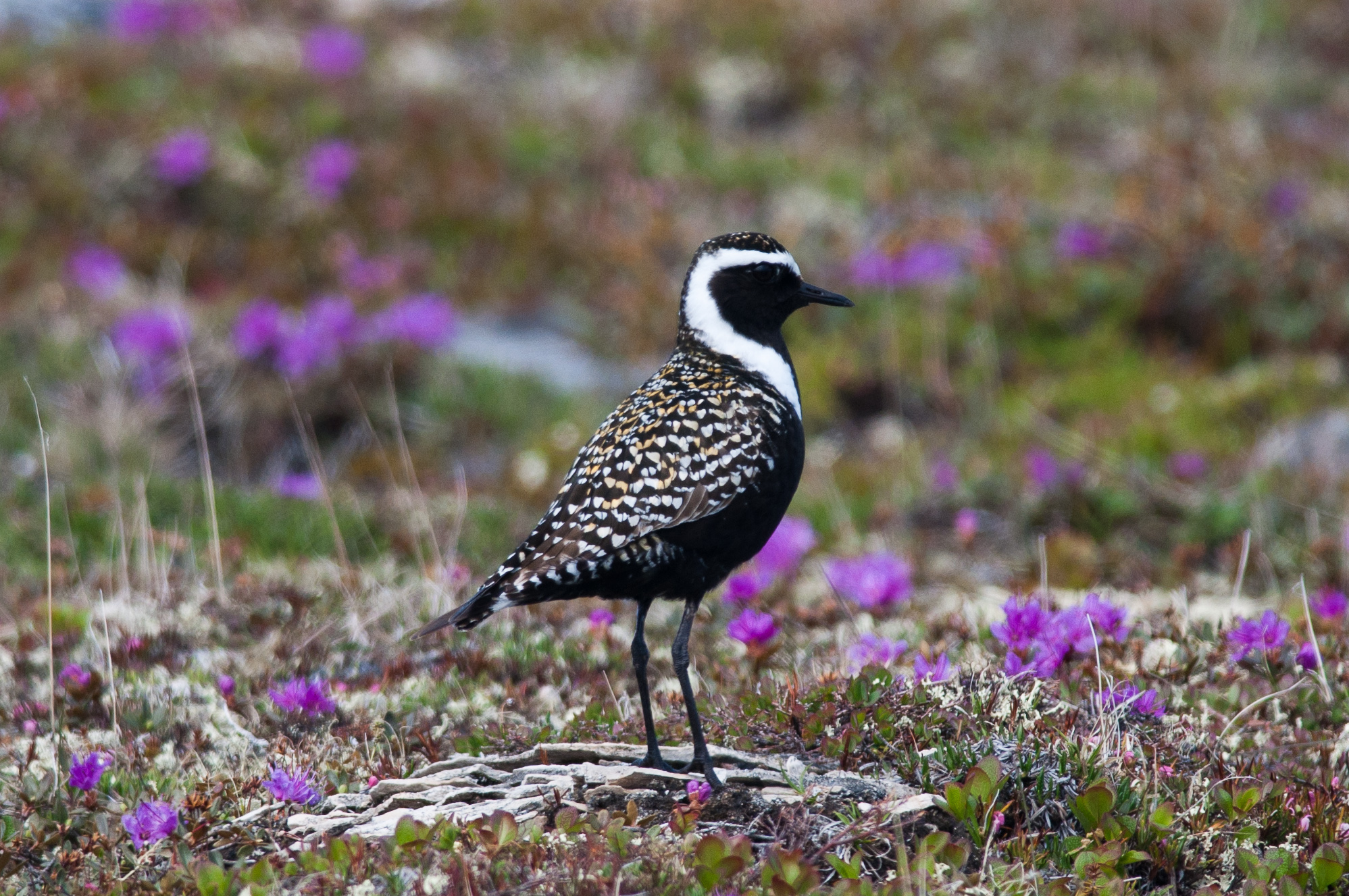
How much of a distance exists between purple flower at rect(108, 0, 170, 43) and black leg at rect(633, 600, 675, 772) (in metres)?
12.1

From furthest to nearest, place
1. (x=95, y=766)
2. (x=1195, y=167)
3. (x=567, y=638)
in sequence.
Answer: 1. (x=1195, y=167)
2. (x=567, y=638)
3. (x=95, y=766)

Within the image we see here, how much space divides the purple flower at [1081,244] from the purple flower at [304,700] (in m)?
8.58

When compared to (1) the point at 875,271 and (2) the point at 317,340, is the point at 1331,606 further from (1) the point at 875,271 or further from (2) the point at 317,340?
(2) the point at 317,340

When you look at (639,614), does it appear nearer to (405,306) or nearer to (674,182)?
(405,306)

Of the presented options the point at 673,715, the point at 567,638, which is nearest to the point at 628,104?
the point at 567,638

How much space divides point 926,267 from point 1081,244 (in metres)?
1.48

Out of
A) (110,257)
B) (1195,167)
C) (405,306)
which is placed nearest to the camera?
(405,306)

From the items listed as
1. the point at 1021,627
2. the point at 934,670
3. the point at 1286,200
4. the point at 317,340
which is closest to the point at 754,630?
the point at 934,670

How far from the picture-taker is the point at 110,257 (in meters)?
11.6

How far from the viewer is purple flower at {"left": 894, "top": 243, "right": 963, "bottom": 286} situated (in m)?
11.6

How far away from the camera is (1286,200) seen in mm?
12281

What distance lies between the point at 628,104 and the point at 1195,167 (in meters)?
5.64

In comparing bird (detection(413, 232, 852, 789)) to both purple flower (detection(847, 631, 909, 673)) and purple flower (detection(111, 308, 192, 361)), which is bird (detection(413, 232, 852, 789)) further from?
purple flower (detection(111, 308, 192, 361))

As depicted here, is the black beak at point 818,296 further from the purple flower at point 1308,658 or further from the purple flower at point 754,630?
the purple flower at point 1308,658
